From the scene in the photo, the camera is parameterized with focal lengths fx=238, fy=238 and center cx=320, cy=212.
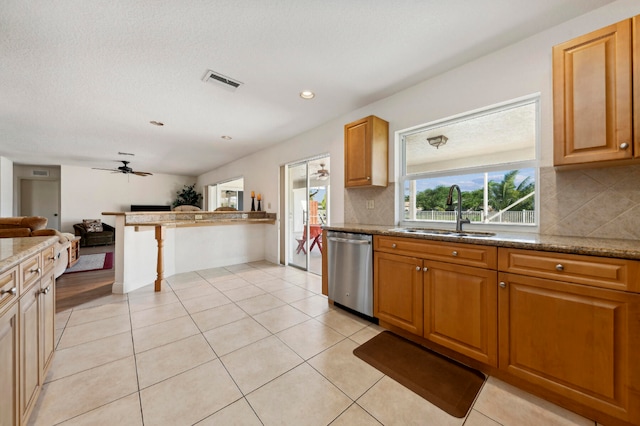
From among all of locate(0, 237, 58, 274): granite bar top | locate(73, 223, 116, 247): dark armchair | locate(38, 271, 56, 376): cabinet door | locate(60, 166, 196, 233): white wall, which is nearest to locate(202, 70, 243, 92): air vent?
locate(0, 237, 58, 274): granite bar top

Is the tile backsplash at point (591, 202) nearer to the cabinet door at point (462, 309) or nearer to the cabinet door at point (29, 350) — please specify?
the cabinet door at point (462, 309)

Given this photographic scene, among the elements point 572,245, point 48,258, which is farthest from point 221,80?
point 572,245

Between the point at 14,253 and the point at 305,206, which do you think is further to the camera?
the point at 305,206

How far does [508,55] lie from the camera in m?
2.02

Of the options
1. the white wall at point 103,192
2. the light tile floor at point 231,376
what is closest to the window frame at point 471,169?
the light tile floor at point 231,376

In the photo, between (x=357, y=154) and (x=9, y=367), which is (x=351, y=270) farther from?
(x=9, y=367)

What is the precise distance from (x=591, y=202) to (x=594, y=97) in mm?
698

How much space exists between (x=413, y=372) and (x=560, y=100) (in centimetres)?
208

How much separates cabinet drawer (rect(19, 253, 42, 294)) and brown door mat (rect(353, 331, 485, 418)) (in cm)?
199

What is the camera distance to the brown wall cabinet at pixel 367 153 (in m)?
2.72

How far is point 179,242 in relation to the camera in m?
4.09

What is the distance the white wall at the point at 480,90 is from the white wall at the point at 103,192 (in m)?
7.61

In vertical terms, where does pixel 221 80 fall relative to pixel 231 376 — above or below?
above

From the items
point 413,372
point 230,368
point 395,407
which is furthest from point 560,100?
point 230,368
